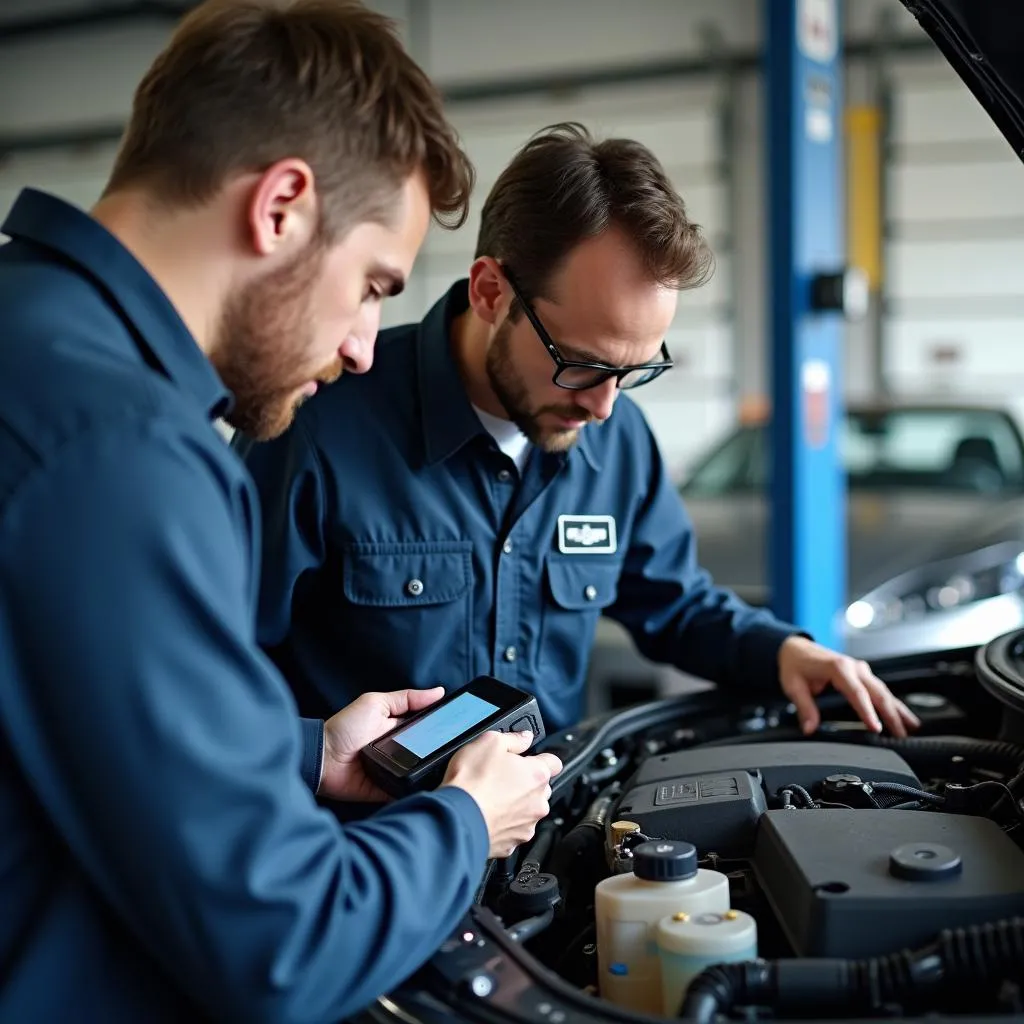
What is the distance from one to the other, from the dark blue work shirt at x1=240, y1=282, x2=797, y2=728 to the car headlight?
183cm

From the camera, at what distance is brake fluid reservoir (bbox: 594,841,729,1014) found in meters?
1.09

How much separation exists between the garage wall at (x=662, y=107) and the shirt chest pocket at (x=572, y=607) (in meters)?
6.66

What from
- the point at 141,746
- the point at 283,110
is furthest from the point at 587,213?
the point at 141,746

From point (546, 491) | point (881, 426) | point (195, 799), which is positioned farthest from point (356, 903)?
point (881, 426)

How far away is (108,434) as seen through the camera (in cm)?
85

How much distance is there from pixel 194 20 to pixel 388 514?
819mm

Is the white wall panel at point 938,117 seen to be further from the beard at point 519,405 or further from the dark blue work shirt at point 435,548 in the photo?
the beard at point 519,405

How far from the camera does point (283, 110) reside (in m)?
1.01

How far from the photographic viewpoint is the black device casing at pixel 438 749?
1.24 meters

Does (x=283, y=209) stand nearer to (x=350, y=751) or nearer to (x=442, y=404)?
(x=350, y=751)

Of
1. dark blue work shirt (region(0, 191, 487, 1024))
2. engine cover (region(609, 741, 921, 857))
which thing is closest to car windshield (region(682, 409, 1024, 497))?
engine cover (region(609, 741, 921, 857))

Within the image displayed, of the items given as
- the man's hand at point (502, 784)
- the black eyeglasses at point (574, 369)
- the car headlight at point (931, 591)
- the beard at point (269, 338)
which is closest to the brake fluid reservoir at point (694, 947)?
the man's hand at point (502, 784)

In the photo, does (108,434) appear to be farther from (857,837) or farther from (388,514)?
(388,514)

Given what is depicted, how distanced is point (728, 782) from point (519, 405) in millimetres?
634
